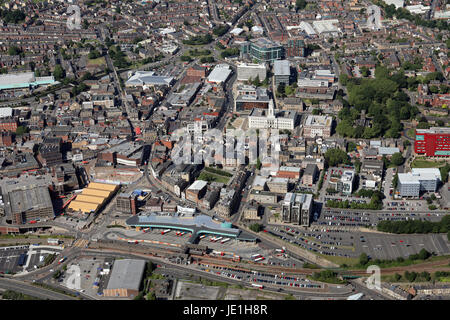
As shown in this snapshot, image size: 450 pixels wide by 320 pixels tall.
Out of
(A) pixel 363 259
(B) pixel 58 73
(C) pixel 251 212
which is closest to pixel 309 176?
(C) pixel 251 212

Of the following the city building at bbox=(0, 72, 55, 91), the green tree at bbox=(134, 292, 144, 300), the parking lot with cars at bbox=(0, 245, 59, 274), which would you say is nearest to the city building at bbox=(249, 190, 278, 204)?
the green tree at bbox=(134, 292, 144, 300)

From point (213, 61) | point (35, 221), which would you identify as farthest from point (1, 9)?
point (35, 221)

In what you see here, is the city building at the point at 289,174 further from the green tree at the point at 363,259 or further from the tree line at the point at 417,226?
the green tree at the point at 363,259

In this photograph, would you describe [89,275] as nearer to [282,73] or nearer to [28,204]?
[28,204]

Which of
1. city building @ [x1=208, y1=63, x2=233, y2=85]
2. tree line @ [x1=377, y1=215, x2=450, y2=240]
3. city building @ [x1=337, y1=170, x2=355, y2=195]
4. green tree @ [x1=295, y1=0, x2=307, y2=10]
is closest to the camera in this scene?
tree line @ [x1=377, y1=215, x2=450, y2=240]

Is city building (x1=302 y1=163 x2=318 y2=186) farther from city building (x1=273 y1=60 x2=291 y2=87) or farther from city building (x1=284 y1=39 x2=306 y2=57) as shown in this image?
city building (x1=284 y1=39 x2=306 y2=57)

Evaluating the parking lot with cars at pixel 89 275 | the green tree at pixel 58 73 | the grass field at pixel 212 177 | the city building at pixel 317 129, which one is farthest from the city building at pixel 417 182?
the green tree at pixel 58 73
